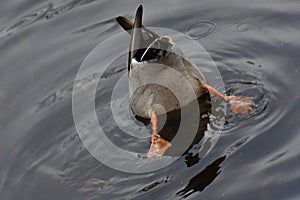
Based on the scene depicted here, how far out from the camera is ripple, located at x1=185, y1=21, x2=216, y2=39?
293 inches

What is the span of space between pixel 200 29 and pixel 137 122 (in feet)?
5.13

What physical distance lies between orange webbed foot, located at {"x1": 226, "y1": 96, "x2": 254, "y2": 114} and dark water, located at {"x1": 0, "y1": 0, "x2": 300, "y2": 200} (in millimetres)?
68

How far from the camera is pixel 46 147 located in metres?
6.30

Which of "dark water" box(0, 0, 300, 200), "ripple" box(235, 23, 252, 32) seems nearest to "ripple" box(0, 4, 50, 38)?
"dark water" box(0, 0, 300, 200)

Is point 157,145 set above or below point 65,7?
below

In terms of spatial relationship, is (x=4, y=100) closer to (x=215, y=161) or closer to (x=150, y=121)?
(x=150, y=121)

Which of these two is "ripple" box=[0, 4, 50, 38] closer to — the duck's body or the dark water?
the dark water

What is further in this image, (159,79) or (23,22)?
(23,22)

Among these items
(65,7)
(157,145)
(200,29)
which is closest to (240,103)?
(157,145)

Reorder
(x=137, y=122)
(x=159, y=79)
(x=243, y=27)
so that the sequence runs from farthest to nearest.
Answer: (x=243, y=27)
(x=137, y=122)
(x=159, y=79)

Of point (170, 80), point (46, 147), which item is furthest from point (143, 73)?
point (46, 147)

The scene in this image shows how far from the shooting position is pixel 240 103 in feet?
20.3

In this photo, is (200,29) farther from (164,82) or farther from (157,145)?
(157,145)

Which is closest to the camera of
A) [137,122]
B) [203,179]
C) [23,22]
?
[203,179]
